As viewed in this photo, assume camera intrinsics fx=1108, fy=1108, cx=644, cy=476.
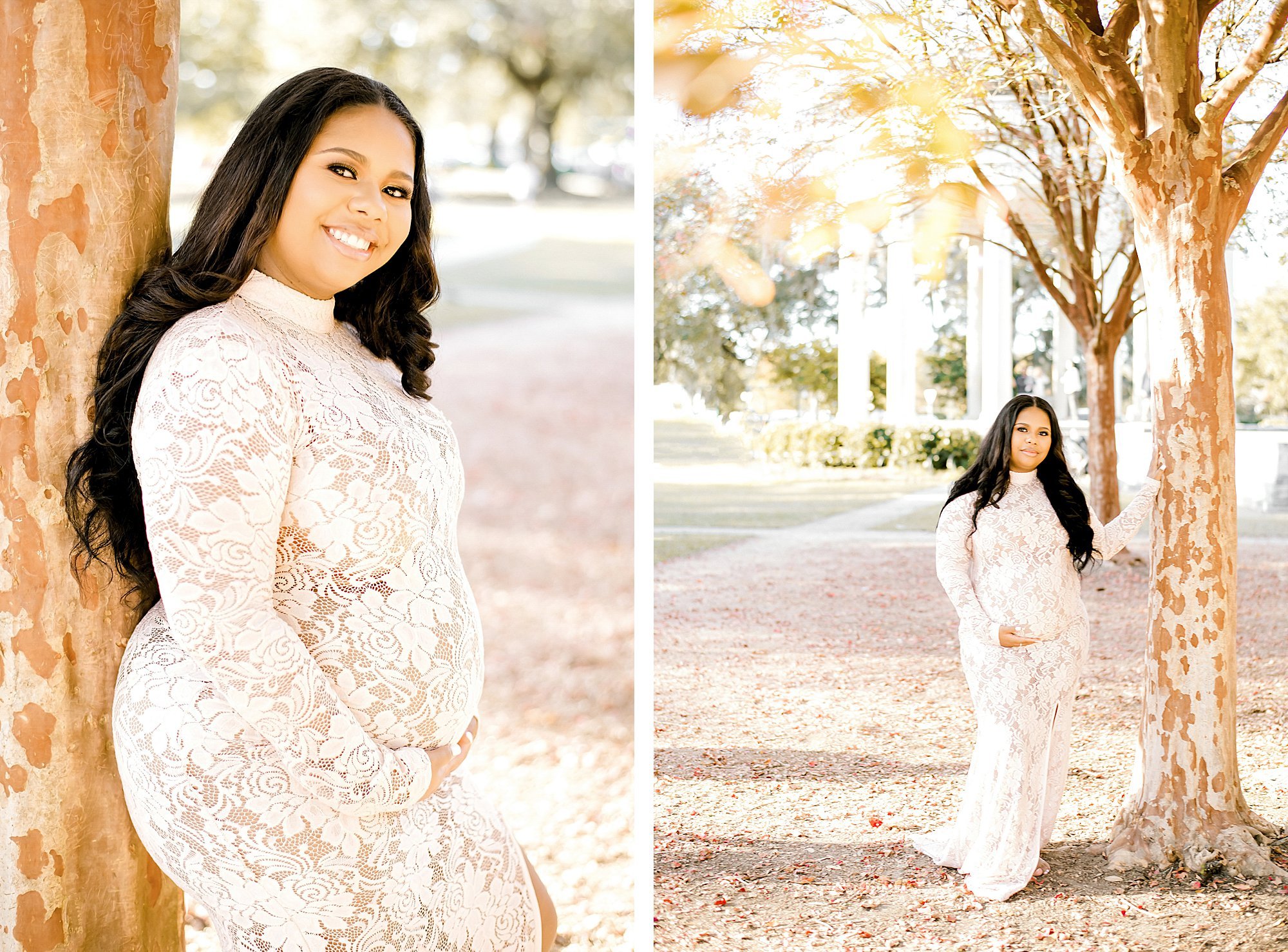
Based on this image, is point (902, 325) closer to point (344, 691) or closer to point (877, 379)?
point (877, 379)

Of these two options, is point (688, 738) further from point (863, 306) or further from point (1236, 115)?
point (1236, 115)

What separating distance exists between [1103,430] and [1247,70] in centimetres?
82

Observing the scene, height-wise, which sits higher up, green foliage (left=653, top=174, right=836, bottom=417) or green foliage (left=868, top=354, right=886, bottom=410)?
green foliage (left=653, top=174, right=836, bottom=417)

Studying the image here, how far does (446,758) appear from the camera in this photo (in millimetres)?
1593

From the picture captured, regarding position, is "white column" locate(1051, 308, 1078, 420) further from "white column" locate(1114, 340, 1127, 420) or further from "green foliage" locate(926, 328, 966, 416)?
"green foliage" locate(926, 328, 966, 416)

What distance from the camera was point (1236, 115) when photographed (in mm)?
2422

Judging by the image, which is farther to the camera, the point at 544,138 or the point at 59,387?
the point at 544,138

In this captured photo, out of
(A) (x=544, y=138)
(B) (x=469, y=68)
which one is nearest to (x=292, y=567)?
(B) (x=469, y=68)

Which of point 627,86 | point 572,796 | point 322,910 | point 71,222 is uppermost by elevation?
point 627,86

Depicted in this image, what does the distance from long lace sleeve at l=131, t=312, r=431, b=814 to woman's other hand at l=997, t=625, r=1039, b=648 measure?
1.51 metres

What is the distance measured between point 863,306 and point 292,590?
1876 millimetres

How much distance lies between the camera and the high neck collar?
158 cm

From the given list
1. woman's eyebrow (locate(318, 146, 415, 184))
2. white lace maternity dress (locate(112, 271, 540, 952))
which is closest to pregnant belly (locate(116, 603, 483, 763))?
white lace maternity dress (locate(112, 271, 540, 952))

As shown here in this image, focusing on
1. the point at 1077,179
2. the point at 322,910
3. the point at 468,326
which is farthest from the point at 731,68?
the point at 468,326
